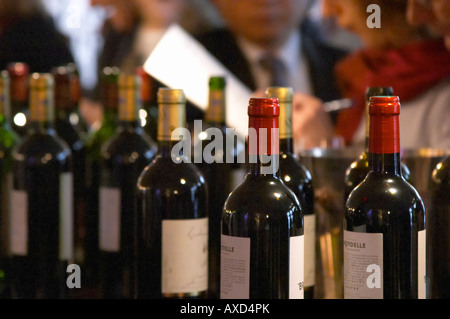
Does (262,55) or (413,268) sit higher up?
(262,55)

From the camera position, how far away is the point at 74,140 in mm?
1756

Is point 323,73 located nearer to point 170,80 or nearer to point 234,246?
point 170,80

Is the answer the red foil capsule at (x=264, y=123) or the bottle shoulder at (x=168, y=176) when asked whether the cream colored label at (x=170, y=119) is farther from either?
the red foil capsule at (x=264, y=123)

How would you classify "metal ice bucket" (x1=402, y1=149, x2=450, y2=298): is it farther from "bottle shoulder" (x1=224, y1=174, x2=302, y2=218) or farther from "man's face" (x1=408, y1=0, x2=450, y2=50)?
"man's face" (x1=408, y1=0, x2=450, y2=50)

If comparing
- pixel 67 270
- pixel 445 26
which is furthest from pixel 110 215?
pixel 445 26

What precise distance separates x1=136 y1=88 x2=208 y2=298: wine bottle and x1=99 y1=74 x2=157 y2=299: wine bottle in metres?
0.27

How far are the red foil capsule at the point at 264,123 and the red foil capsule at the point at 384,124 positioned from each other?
0.13 m

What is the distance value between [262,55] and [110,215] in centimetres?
108

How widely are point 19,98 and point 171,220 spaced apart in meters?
0.80

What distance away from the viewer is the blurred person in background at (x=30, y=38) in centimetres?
276

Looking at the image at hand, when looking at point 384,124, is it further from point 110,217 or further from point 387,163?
point 110,217

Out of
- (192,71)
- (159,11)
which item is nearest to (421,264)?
(192,71)
